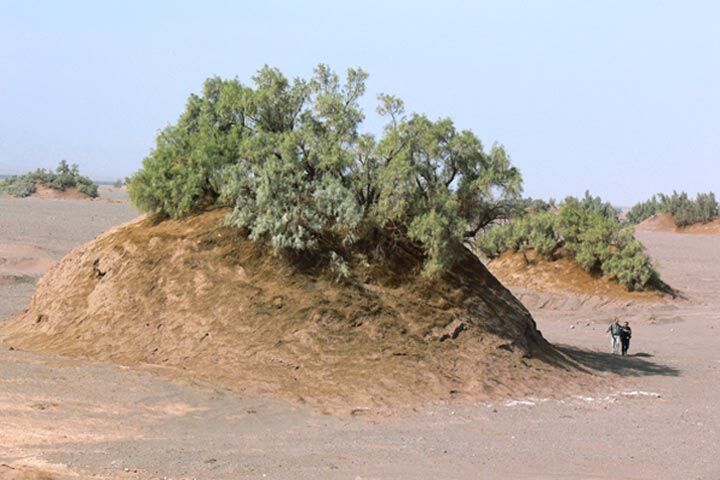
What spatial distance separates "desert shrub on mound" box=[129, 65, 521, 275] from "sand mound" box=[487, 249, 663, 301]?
16.6 metres

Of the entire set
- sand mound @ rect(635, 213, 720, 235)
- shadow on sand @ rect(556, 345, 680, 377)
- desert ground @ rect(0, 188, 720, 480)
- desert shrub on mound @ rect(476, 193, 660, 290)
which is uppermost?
sand mound @ rect(635, 213, 720, 235)

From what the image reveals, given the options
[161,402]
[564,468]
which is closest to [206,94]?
[161,402]

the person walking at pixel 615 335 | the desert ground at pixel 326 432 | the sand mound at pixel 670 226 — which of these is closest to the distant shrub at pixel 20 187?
the sand mound at pixel 670 226

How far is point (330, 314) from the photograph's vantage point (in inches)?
699

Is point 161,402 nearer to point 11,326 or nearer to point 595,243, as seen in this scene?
point 11,326

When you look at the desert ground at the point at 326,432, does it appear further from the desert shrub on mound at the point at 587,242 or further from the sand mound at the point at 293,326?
the desert shrub on mound at the point at 587,242

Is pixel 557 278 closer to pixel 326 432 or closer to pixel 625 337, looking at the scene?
pixel 625 337

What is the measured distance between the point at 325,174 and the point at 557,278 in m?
19.4

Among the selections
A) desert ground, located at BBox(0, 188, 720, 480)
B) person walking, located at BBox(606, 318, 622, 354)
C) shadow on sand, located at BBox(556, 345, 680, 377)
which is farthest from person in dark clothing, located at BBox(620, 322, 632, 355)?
desert ground, located at BBox(0, 188, 720, 480)

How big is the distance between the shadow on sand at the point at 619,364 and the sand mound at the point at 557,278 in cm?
1003

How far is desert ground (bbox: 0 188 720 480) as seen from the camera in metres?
11.9

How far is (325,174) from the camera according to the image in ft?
60.9

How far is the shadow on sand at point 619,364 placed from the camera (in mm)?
21481

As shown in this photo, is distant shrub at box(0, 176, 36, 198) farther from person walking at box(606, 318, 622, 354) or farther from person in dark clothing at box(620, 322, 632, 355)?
person in dark clothing at box(620, 322, 632, 355)
